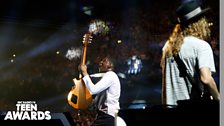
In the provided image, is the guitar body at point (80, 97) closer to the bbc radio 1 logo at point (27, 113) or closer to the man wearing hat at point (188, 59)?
the bbc radio 1 logo at point (27, 113)

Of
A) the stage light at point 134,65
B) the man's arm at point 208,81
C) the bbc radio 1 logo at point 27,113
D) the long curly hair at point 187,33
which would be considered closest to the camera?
the man's arm at point 208,81

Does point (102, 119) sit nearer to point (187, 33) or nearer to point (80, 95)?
point (80, 95)

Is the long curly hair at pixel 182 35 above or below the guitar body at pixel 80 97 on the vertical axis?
above

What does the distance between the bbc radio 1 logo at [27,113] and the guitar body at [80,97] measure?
0.28m

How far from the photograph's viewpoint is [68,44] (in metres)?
3.52

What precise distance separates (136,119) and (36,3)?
166 cm

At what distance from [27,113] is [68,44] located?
0.80 m

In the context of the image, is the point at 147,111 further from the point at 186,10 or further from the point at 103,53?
the point at 186,10

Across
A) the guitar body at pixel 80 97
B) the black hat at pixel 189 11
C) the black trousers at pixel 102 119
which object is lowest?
the black trousers at pixel 102 119

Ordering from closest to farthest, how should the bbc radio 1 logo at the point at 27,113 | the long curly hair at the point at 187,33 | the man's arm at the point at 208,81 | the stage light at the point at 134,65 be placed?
the man's arm at the point at 208,81 → the bbc radio 1 logo at the point at 27,113 → the long curly hair at the point at 187,33 → the stage light at the point at 134,65

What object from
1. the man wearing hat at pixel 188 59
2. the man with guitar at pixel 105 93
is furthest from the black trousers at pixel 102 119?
the man wearing hat at pixel 188 59

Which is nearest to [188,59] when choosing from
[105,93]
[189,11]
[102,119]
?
[189,11]

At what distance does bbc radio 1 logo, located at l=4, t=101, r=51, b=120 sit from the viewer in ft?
10.9

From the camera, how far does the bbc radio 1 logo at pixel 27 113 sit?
3.33 meters
